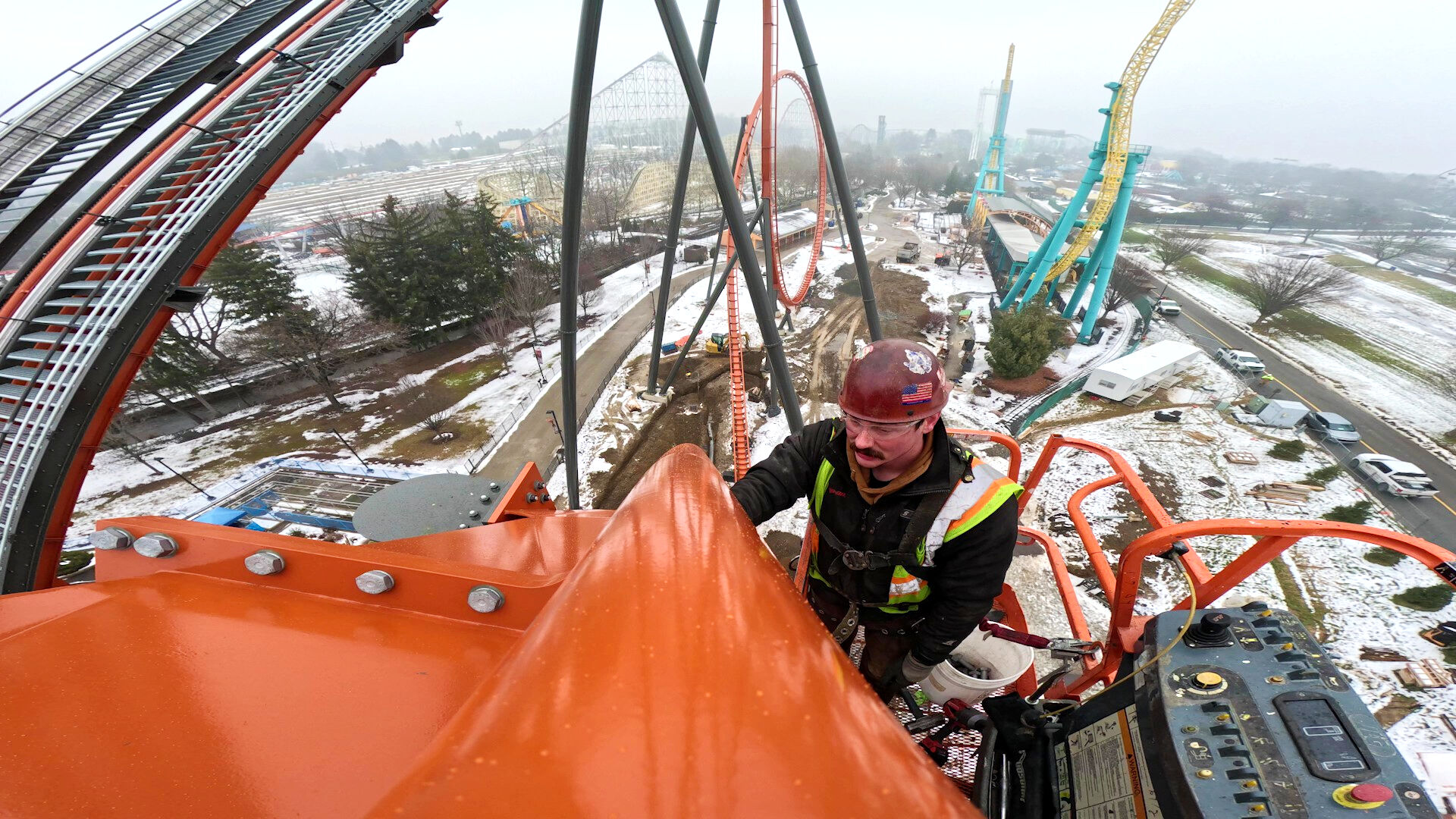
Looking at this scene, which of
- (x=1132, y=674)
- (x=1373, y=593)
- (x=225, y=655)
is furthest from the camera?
(x=1373, y=593)

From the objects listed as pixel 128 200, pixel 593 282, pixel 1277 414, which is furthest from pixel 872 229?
pixel 128 200

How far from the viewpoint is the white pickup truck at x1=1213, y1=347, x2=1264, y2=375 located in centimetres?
2284

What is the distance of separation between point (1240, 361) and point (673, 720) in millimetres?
32593

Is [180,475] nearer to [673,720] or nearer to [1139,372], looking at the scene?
[673,720]

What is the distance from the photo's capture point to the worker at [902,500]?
2.28 m

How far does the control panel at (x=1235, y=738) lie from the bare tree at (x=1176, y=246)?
48.3m

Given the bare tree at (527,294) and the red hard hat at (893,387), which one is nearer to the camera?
the red hard hat at (893,387)

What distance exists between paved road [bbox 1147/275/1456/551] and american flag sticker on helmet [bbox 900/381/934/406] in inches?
879

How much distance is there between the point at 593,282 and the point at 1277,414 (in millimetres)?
32816

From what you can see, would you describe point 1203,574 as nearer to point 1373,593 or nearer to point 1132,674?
point 1132,674

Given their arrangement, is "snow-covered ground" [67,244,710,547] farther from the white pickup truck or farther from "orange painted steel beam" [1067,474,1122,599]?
the white pickup truck

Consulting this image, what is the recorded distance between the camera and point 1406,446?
18906mm

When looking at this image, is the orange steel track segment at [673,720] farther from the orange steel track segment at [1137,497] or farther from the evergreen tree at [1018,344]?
the evergreen tree at [1018,344]

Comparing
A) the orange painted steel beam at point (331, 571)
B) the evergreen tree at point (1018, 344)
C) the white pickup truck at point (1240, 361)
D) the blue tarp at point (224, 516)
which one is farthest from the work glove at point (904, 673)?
the white pickup truck at point (1240, 361)
